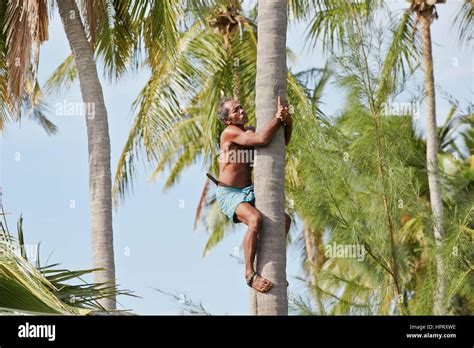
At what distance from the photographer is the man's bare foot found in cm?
840

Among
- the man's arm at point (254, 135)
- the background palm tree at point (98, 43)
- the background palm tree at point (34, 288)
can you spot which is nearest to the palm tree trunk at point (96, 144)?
the background palm tree at point (98, 43)

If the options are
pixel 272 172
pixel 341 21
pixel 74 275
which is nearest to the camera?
pixel 272 172

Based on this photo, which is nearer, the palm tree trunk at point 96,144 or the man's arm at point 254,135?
the man's arm at point 254,135

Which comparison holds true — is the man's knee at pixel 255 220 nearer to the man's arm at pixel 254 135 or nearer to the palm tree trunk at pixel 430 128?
the man's arm at pixel 254 135

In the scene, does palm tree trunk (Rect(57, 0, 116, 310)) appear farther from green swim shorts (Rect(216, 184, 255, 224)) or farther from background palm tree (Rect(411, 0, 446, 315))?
green swim shorts (Rect(216, 184, 255, 224))

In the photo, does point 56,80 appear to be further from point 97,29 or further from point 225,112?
point 225,112

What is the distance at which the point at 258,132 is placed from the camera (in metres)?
8.61

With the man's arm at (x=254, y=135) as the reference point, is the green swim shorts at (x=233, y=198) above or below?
below

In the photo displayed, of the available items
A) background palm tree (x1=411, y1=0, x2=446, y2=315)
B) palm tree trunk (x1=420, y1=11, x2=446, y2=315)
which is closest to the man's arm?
palm tree trunk (x1=420, y1=11, x2=446, y2=315)

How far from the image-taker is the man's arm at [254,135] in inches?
334

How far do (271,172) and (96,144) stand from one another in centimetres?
684

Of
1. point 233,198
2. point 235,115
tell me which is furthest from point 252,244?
point 235,115

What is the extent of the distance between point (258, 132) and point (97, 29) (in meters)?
8.60
